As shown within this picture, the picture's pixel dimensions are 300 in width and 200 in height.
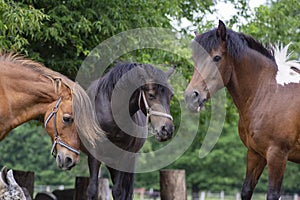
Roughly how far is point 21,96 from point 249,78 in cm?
261

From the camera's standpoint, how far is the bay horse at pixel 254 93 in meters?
6.40

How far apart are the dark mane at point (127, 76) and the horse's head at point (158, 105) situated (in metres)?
0.04

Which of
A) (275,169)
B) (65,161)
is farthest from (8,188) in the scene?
(275,169)

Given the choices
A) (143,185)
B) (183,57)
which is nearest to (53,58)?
(183,57)

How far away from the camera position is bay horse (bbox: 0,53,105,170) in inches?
223

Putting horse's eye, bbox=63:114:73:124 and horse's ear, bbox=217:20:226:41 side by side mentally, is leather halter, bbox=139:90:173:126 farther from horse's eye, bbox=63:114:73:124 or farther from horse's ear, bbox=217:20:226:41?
horse's eye, bbox=63:114:73:124

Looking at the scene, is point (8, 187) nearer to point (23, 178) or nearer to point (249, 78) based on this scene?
point (249, 78)

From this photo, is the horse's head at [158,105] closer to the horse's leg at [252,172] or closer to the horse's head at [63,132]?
the horse's leg at [252,172]

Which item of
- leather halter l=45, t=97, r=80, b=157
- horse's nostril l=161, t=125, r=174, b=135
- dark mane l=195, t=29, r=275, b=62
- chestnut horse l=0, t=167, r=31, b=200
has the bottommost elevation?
chestnut horse l=0, t=167, r=31, b=200

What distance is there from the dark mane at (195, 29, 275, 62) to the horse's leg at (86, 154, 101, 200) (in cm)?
212

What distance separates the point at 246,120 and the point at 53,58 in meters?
4.27

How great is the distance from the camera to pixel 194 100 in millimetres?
6488

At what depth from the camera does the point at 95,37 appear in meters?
9.53

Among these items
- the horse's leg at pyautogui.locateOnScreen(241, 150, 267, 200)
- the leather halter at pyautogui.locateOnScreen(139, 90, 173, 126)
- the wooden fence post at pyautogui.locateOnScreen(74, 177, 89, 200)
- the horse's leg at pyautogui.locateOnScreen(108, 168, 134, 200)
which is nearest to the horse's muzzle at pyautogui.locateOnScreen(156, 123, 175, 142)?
the leather halter at pyautogui.locateOnScreen(139, 90, 173, 126)
